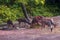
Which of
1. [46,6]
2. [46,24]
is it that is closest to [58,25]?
[46,24]

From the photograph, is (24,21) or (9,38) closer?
(9,38)

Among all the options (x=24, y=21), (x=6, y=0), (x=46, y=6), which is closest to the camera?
(x=6, y=0)

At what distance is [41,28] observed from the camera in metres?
11.0

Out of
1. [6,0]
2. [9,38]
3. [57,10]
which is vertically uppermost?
[6,0]

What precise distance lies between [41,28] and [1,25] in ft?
7.68

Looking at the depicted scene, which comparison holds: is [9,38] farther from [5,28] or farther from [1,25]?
[1,25]

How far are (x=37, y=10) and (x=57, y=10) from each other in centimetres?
171

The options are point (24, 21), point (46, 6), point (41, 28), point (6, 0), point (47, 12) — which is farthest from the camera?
point (46, 6)

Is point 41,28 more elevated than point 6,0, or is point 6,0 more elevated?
point 6,0

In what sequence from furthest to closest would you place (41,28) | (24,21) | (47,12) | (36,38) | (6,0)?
(47,12) < (24,21) < (41,28) < (6,0) < (36,38)

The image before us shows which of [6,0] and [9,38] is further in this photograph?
[6,0]

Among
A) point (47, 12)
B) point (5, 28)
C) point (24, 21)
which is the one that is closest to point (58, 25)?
point (24, 21)

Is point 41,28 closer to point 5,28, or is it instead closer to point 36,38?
point 5,28

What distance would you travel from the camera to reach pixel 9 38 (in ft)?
28.3
